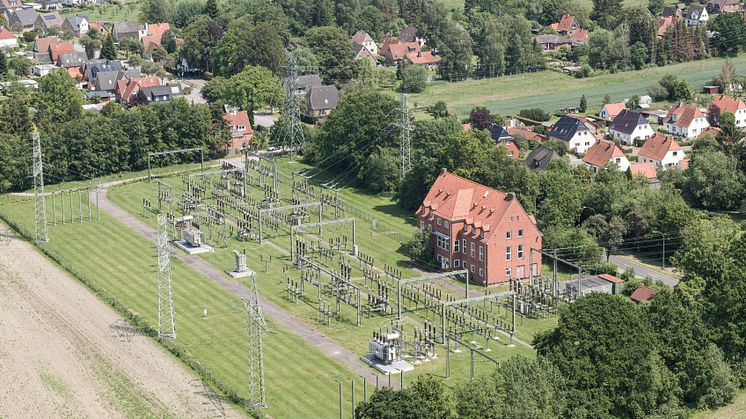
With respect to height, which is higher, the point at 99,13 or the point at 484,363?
the point at 99,13

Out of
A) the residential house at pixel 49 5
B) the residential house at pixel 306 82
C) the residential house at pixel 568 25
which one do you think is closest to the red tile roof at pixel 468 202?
the residential house at pixel 306 82

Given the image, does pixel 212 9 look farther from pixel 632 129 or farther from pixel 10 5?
pixel 632 129

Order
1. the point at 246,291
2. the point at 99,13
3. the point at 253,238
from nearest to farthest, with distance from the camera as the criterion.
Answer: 1. the point at 246,291
2. the point at 253,238
3. the point at 99,13

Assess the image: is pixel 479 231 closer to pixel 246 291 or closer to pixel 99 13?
pixel 246 291

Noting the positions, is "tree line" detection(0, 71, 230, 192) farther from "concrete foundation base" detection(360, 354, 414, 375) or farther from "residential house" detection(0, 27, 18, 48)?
"residential house" detection(0, 27, 18, 48)

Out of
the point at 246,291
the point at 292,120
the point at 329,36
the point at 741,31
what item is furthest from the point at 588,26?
the point at 246,291

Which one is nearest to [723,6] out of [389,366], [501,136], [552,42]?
[552,42]
